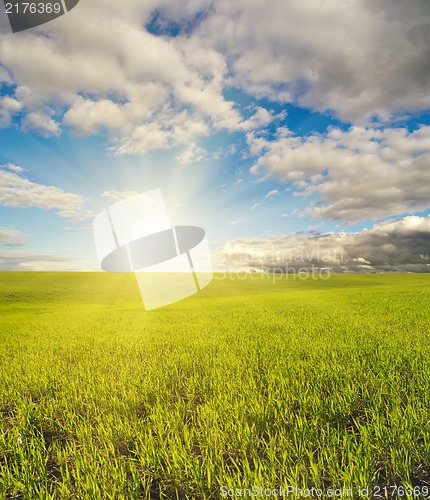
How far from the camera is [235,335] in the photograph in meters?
10.9

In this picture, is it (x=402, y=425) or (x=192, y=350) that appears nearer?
(x=402, y=425)

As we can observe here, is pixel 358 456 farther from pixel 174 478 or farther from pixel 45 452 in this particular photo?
pixel 45 452

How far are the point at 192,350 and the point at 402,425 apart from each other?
612cm

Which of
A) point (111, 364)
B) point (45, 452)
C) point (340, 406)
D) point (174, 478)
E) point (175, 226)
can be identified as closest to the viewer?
point (174, 478)

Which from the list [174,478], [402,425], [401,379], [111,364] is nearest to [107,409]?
[174,478]

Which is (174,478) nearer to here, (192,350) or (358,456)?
(358,456)

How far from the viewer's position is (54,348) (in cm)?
1056

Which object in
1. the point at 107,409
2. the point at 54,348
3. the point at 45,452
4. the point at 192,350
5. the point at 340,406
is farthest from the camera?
the point at 54,348

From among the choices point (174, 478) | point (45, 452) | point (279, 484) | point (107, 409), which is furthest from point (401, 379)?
point (45, 452)

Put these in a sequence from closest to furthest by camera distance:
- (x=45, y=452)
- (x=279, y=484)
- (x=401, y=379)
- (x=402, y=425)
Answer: (x=279, y=484)
(x=402, y=425)
(x=45, y=452)
(x=401, y=379)

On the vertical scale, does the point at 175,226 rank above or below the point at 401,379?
above

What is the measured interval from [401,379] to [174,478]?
4.54 meters

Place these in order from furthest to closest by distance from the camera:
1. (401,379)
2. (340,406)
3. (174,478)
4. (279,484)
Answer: (401,379) → (340,406) → (174,478) → (279,484)

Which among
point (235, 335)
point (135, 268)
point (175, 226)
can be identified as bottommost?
point (235, 335)
